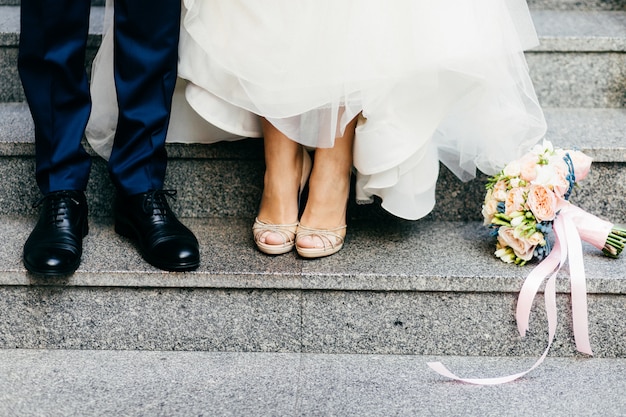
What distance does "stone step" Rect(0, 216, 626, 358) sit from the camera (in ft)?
4.94

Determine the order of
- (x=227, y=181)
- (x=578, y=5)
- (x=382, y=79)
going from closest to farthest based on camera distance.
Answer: (x=382, y=79) < (x=227, y=181) < (x=578, y=5)

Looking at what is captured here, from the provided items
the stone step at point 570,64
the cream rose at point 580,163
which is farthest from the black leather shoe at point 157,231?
the cream rose at point 580,163

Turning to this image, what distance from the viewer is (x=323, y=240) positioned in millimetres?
1577

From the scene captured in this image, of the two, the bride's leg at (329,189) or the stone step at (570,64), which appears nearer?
the bride's leg at (329,189)

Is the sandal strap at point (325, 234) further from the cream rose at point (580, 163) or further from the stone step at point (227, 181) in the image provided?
the cream rose at point (580, 163)

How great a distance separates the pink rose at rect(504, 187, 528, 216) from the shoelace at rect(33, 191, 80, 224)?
905 millimetres

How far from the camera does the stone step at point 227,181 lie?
1714 millimetres

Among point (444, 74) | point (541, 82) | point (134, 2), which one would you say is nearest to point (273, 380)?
point (444, 74)

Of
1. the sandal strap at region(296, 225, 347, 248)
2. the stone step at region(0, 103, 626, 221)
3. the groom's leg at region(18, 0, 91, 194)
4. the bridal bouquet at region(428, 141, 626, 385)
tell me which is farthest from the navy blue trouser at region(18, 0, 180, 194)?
the bridal bouquet at region(428, 141, 626, 385)

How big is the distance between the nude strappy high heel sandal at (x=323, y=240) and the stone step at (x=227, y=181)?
0.18 m

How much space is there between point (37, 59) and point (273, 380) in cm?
80

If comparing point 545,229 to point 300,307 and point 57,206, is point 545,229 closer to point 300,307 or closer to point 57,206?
point 300,307

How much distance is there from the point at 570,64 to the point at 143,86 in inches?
42.7

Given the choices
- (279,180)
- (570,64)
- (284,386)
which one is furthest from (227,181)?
(570,64)
